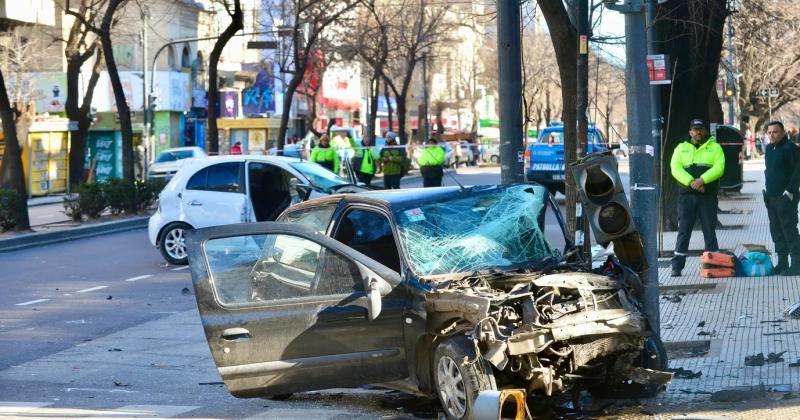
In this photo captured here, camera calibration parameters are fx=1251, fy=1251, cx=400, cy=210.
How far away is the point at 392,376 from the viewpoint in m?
7.94

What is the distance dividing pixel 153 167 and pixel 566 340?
4076cm

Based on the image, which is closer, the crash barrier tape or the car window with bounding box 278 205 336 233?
the crash barrier tape

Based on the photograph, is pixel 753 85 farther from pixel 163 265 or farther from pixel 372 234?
pixel 372 234

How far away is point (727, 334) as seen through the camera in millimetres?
10344

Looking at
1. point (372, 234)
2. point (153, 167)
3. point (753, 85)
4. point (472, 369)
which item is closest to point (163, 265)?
point (372, 234)

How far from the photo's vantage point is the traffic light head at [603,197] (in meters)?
8.39

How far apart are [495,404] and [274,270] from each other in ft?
6.80

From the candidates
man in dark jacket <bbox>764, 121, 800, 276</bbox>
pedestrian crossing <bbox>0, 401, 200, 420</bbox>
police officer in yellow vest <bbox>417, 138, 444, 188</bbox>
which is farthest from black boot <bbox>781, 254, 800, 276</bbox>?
police officer in yellow vest <bbox>417, 138, 444, 188</bbox>

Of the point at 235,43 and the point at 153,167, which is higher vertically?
the point at 235,43

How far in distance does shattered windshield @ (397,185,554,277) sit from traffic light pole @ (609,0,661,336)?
0.70 metres

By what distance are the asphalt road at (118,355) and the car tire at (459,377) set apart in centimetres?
71

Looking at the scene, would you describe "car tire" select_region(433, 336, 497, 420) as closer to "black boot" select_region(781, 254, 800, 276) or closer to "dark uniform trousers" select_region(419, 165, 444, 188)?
"black boot" select_region(781, 254, 800, 276)

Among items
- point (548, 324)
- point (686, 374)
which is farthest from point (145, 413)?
point (686, 374)

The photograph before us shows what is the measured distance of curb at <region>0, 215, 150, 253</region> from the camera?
23.1 meters
